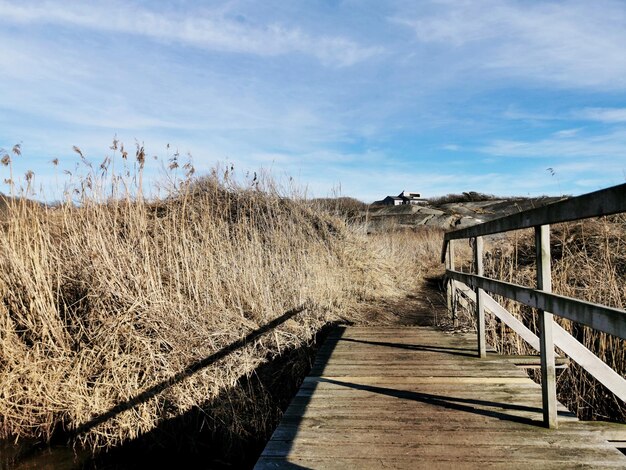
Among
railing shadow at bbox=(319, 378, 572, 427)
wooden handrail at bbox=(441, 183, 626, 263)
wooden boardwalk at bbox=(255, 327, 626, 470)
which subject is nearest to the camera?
wooden handrail at bbox=(441, 183, 626, 263)

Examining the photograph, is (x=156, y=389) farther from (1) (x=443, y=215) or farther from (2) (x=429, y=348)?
(1) (x=443, y=215)

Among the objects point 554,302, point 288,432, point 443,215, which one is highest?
point 443,215

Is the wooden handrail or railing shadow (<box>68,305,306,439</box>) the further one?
railing shadow (<box>68,305,306,439</box>)

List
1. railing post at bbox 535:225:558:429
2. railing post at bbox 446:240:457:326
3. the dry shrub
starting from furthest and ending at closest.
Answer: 1. railing post at bbox 446:240:457:326
2. the dry shrub
3. railing post at bbox 535:225:558:429

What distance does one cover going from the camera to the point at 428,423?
9.63ft

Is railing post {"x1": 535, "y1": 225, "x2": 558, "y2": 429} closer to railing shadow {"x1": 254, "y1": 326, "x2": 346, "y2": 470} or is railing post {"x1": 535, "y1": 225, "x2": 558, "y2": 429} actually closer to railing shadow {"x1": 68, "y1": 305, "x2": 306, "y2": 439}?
railing shadow {"x1": 254, "y1": 326, "x2": 346, "y2": 470}

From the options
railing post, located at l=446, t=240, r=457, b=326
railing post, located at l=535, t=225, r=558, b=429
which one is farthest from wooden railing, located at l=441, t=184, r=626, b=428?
railing post, located at l=446, t=240, r=457, b=326

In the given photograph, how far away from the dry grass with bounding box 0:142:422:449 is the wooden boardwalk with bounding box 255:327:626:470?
137 centimetres

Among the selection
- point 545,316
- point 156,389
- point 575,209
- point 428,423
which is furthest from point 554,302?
point 156,389

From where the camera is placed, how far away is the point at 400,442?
2672 millimetres

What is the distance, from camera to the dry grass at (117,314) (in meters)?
4.59

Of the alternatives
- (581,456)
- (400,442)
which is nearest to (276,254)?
(400,442)

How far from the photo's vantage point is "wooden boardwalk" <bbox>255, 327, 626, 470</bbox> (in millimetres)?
2447

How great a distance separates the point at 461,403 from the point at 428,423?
1.54ft
